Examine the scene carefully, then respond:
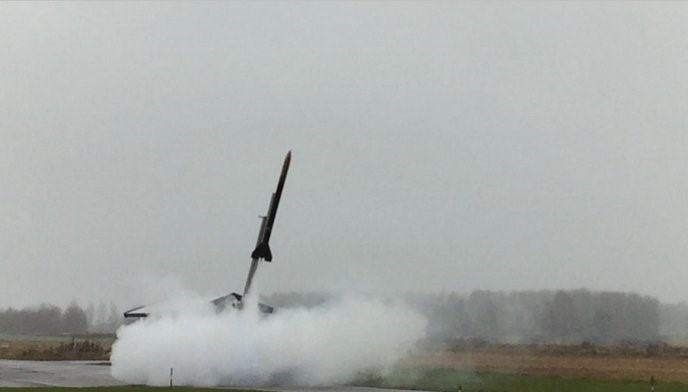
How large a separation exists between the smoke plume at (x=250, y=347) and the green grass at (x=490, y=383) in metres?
1.71

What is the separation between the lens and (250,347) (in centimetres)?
3588

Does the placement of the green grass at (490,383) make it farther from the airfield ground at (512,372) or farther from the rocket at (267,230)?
the rocket at (267,230)

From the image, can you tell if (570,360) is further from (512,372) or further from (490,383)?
(490,383)

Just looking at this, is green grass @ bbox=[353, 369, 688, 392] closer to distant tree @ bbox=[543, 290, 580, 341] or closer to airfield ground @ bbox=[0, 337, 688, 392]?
airfield ground @ bbox=[0, 337, 688, 392]

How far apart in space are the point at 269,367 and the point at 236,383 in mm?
1616

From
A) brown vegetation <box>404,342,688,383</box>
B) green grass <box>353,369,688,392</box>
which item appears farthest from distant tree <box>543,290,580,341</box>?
green grass <box>353,369,688,392</box>

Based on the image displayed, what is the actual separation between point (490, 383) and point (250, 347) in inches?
420

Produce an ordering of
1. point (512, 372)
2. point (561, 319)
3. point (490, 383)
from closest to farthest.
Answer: point (490, 383), point (512, 372), point (561, 319)

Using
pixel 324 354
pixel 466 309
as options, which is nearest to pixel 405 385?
pixel 324 354

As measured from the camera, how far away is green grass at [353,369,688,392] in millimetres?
32062

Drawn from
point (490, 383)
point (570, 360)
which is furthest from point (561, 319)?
point (490, 383)

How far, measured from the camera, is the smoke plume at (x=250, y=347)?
35625 millimetres

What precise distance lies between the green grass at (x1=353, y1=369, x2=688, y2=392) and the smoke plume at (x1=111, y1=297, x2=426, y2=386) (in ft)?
5.60

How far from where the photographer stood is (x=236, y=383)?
116 feet
